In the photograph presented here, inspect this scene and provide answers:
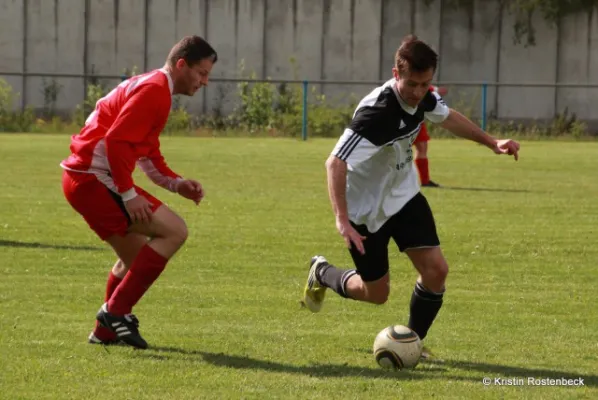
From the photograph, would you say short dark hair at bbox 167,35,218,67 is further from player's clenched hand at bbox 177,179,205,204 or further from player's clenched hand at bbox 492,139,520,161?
player's clenched hand at bbox 492,139,520,161

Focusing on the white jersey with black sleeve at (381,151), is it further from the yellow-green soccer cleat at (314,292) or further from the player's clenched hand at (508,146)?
the yellow-green soccer cleat at (314,292)

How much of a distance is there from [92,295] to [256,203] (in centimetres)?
678

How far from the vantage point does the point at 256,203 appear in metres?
15.1

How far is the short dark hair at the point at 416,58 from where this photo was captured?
605 cm

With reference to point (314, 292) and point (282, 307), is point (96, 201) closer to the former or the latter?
point (314, 292)

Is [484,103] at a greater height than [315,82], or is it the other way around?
[315,82]

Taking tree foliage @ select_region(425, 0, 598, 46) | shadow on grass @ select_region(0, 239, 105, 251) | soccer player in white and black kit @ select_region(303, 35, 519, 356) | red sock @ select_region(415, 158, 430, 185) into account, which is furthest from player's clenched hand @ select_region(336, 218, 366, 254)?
tree foliage @ select_region(425, 0, 598, 46)

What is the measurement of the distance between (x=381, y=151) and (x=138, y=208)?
4.17 ft

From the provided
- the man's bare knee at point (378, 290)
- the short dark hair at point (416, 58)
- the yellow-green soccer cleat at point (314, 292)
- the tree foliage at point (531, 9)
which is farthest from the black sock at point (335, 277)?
the tree foliage at point (531, 9)

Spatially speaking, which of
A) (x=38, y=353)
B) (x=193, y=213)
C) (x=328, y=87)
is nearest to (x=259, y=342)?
(x=38, y=353)

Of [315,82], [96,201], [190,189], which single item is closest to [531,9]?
[315,82]

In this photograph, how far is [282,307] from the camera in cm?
810

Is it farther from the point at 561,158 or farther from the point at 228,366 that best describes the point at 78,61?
the point at 228,366

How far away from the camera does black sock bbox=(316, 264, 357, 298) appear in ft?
23.3
